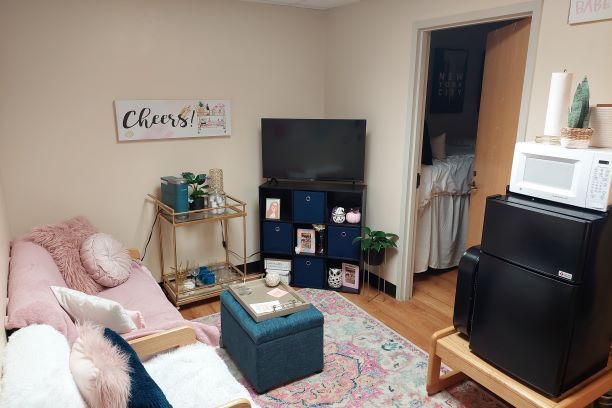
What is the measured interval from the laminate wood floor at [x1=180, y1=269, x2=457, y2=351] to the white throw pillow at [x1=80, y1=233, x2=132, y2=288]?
669mm

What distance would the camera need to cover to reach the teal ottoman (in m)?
2.36

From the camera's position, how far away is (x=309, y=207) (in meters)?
3.62

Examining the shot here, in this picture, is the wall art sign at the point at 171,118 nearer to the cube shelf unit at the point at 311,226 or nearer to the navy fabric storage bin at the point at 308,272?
the cube shelf unit at the point at 311,226

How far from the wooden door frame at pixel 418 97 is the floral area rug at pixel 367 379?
67 centimetres

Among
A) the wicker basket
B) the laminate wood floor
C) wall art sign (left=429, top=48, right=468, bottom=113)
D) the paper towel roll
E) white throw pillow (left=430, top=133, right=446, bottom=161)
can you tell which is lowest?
the laminate wood floor

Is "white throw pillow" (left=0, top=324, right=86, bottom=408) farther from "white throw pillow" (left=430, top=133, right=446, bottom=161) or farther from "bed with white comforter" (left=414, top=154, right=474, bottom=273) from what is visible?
"white throw pillow" (left=430, top=133, right=446, bottom=161)

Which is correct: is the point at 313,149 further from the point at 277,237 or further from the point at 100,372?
the point at 100,372

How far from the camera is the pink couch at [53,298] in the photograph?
1753 millimetres

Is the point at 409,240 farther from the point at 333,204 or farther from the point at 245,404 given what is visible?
the point at 245,404

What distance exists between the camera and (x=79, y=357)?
4.93 feet

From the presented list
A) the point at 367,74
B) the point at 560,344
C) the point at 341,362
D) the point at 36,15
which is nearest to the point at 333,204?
the point at 367,74

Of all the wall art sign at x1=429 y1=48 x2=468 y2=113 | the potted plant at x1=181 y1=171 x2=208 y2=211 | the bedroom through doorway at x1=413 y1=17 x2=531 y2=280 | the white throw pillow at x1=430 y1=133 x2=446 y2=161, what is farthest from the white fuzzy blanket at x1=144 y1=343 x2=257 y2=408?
the wall art sign at x1=429 y1=48 x2=468 y2=113

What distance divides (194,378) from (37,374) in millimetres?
696

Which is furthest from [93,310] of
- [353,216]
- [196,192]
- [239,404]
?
[353,216]
